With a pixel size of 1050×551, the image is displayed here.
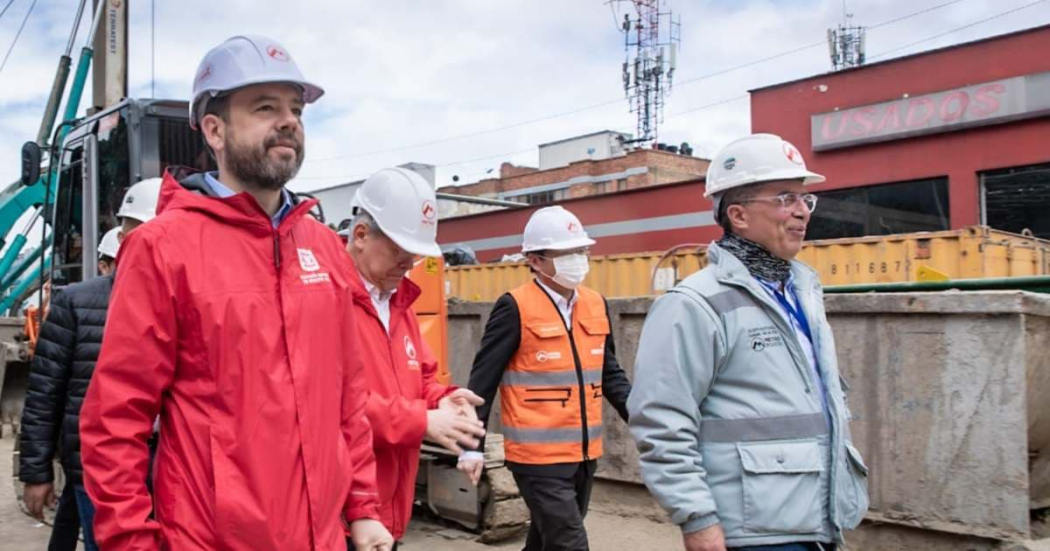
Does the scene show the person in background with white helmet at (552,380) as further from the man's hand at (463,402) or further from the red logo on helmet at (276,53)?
the red logo on helmet at (276,53)

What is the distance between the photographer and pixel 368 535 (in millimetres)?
2334

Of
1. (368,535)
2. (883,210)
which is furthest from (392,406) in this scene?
(883,210)

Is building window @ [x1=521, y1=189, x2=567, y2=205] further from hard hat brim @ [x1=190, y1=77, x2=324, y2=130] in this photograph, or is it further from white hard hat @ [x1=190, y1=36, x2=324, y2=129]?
white hard hat @ [x1=190, y1=36, x2=324, y2=129]

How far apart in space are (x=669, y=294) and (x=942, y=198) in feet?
61.0

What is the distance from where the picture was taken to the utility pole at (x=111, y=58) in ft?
30.6

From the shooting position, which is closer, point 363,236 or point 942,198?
point 363,236

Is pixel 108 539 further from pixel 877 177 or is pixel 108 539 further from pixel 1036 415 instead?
pixel 877 177

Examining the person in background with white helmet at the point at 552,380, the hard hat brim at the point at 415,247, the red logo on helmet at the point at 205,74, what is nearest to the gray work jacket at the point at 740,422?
the hard hat brim at the point at 415,247

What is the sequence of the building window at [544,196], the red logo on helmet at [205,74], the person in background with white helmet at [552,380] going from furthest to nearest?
1. the building window at [544,196]
2. the person in background with white helmet at [552,380]
3. the red logo on helmet at [205,74]

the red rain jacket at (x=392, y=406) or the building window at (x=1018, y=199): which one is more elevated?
the building window at (x=1018, y=199)

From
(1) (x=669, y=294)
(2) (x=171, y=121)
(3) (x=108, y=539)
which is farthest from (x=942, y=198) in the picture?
(3) (x=108, y=539)

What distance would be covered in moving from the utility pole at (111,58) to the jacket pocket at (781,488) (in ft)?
28.0

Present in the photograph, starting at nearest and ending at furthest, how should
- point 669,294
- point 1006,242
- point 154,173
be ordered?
point 669,294
point 154,173
point 1006,242

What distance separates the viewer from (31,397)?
3.83m
